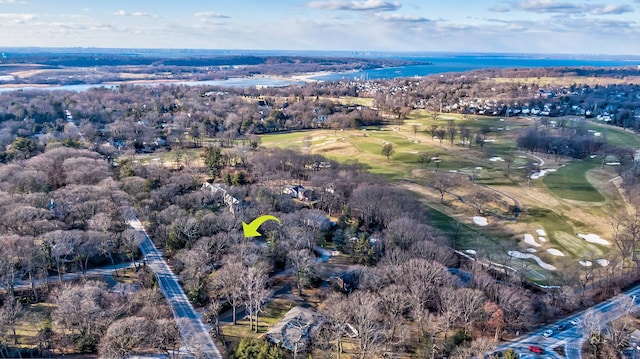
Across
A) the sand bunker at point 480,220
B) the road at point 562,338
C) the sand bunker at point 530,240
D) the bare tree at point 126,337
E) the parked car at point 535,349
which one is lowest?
the road at point 562,338

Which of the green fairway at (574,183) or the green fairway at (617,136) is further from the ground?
the green fairway at (617,136)

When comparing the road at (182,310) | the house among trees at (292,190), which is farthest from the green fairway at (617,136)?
the road at (182,310)

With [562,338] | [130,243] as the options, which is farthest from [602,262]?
[130,243]

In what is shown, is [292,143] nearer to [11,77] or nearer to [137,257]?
[137,257]

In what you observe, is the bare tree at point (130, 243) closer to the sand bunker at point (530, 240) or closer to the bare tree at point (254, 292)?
the bare tree at point (254, 292)

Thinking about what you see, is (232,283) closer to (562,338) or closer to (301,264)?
(301,264)

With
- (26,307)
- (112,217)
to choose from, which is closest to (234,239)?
(112,217)
